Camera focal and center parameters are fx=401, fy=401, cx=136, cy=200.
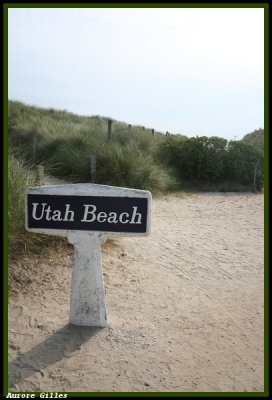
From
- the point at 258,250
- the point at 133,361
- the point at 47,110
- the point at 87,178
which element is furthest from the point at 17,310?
the point at 47,110

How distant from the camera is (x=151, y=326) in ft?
11.9

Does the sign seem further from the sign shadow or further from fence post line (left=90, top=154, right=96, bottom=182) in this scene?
fence post line (left=90, top=154, right=96, bottom=182)

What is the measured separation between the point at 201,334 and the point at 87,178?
241 inches

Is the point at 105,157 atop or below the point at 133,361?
atop

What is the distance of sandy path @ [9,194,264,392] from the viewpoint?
2.95 metres

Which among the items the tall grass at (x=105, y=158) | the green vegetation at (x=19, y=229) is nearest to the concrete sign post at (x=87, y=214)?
the green vegetation at (x=19, y=229)

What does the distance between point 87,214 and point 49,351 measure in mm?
1114

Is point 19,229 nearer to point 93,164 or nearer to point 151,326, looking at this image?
point 151,326

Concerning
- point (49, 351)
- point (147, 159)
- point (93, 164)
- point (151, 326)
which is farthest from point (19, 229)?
point (147, 159)

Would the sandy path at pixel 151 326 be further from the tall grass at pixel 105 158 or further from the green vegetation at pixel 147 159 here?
the green vegetation at pixel 147 159

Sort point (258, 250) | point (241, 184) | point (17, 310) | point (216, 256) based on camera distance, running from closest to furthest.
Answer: point (17, 310), point (216, 256), point (258, 250), point (241, 184)

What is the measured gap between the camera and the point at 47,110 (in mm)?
26500

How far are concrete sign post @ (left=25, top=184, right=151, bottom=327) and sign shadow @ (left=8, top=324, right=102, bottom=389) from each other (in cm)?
53

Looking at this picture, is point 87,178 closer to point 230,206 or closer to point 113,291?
point 230,206
